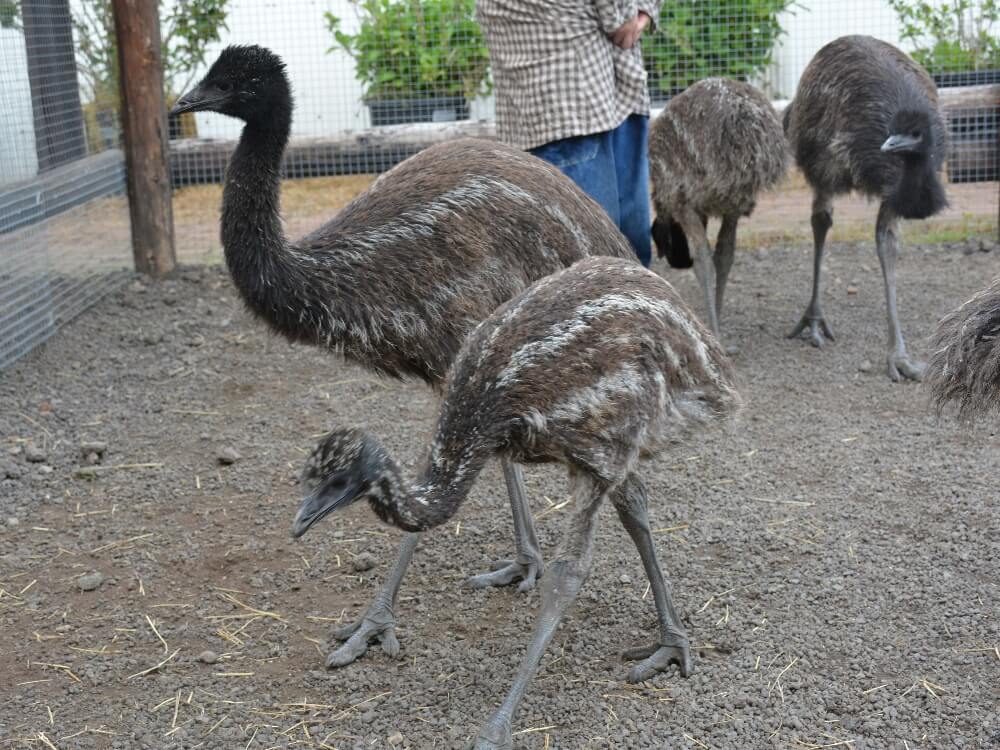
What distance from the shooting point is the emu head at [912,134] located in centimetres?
614

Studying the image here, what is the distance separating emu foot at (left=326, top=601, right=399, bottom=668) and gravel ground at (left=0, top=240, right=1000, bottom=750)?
0.13ft

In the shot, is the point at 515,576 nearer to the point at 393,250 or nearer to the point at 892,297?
the point at 393,250

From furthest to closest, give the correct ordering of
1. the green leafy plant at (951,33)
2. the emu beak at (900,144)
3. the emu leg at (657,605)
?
1. the green leafy plant at (951,33)
2. the emu beak at (900,144)
3. the emu leg at (657,605)

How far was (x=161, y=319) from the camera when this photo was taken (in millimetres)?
7582

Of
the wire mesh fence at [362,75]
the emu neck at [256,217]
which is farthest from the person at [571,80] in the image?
the wire mesh fence at [362,75]

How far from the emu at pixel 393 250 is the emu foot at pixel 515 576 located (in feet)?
1.29

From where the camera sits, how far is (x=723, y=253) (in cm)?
694

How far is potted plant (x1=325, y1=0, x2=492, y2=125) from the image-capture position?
9508 mm

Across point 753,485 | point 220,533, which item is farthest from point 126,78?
point 753,485

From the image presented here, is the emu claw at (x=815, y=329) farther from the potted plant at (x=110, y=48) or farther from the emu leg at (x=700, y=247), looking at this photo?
the potted plant at (x=110, y=48)

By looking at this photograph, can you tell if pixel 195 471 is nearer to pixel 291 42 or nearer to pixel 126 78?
pixel 126 78

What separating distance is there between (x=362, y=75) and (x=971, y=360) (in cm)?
700

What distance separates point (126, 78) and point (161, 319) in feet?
5.77

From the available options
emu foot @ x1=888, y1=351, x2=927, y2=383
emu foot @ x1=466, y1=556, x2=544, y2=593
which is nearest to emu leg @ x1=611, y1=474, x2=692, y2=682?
emu foot @ x1=466, y1=556, x2=544, y2=593
